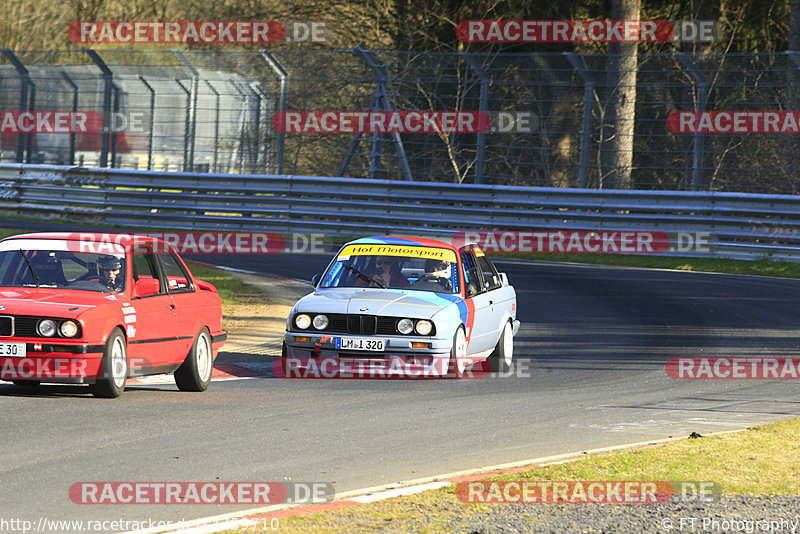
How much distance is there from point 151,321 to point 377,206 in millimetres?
14579

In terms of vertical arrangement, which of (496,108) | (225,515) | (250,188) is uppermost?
(496,108)

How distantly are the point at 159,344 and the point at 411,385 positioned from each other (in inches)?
92.9

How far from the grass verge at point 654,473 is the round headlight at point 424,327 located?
9.89 ft

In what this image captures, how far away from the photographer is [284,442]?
26.1 feet

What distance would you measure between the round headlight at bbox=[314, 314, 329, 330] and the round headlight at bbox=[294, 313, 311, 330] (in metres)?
0.07

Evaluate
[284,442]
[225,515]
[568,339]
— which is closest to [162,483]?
[225,515]

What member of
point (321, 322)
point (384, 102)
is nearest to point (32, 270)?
point (321, 322)

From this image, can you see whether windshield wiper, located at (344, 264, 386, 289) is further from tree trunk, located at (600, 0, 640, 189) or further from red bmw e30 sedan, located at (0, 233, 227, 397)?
tree trunk, located at (600, 0, 640, 189)

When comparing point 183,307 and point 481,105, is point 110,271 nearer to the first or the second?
point 183,307

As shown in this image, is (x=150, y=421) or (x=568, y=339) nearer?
(x=150, y=421)

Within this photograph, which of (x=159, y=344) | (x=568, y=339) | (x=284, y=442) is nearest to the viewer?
(x=284, y=442)

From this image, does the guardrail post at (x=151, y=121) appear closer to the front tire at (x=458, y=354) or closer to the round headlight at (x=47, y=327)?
the front tire at (x=458, y=354)

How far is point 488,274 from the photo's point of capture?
12.6 metres

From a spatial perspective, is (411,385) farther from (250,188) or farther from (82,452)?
(250,188)
